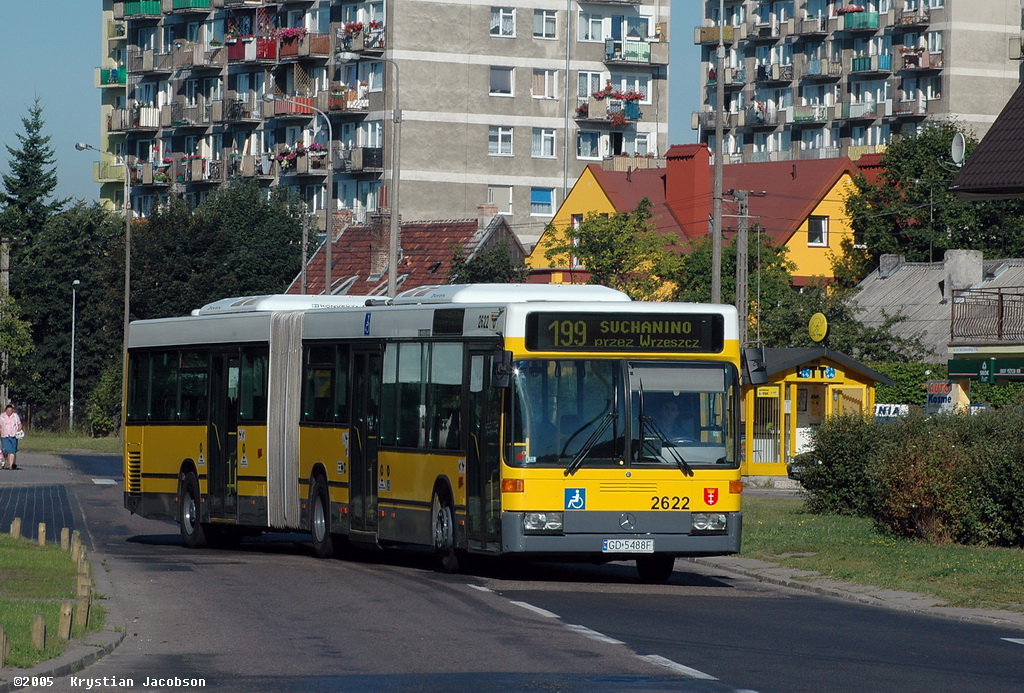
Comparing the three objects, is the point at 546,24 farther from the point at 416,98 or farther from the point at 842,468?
the point at 842,468

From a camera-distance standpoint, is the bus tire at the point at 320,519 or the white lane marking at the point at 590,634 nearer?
the white lane marking at the point at 590,634

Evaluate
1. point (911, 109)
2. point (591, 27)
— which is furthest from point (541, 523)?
point (911, 109)

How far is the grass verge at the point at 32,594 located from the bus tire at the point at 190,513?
8.49 ft

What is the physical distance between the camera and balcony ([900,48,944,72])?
353ft

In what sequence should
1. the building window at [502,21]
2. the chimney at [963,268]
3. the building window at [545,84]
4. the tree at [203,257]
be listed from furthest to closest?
the building window at [545,84] < the building window at [502,21] < the tree at [203,257] < the chimney at [963,268]

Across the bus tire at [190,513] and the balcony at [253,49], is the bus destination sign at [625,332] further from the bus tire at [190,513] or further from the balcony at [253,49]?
the balcony at [253,49]

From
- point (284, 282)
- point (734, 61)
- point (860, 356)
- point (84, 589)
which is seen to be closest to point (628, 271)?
point (860, 356)

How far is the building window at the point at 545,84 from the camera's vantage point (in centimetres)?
9456

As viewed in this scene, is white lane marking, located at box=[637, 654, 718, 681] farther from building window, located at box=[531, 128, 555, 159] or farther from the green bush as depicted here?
building window, located at box=[531, 128, 555, 159]

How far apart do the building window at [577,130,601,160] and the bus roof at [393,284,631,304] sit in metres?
75.0

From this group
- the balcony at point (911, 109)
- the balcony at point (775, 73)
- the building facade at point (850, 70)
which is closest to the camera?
the building facade at point (850, 70)

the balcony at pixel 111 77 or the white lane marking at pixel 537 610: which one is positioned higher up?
the balcony at pixel 111 77

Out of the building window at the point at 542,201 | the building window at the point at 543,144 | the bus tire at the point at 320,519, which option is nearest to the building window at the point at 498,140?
the building window at the point at 543,144

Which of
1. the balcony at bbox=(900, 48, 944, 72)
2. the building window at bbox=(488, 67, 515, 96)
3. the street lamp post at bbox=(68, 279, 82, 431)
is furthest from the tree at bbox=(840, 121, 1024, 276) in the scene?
the street lamp post at bbox=(68, 279, 82, 431)
